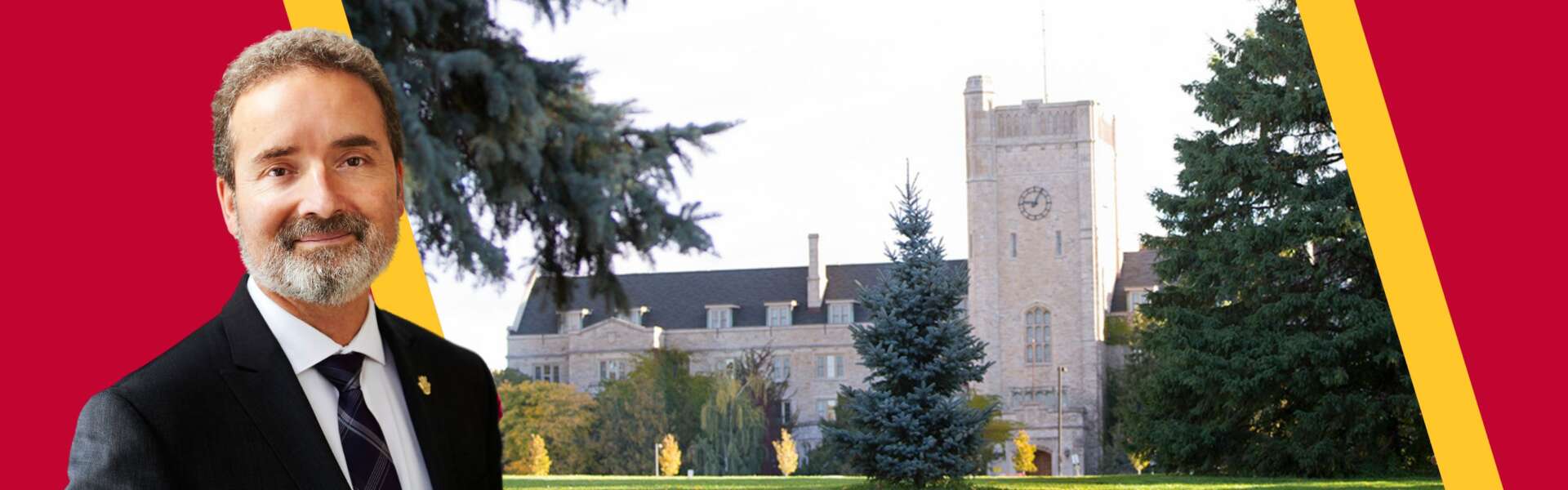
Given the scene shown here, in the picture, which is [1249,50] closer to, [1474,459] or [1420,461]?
[1420,461]

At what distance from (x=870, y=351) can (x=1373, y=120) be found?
13.1 meters

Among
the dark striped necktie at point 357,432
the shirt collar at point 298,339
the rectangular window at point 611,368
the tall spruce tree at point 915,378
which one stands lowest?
the dark striped necktie at point 357,432

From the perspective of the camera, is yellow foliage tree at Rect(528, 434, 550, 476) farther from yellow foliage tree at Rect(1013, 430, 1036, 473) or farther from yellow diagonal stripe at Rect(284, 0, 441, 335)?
yellow diagonal stripe at Rect(284, 0, 441, 335)

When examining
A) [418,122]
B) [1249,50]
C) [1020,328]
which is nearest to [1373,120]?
[418,122]

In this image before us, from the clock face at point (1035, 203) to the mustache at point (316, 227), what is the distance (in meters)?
41.6

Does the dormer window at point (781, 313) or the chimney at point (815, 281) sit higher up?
the chimney at point (815, 281)

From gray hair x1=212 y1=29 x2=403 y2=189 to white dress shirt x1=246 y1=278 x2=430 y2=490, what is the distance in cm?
14

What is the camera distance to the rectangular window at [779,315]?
140ft

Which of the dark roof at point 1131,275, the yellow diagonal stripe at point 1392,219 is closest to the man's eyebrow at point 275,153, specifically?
the yellow diagonal stripe at point 1392,219

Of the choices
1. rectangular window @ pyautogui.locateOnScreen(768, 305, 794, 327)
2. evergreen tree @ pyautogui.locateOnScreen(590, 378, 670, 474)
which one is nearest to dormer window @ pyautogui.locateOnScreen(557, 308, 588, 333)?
rectangular window @ pyautogui.locateOnScreen(768, 305, 794, 327)

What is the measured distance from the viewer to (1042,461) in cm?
3925

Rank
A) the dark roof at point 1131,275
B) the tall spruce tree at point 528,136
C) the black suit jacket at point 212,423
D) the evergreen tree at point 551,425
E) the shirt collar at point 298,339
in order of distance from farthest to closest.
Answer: the dark roof at point 1131,275, the evergreen tree at point 551,425, the tall spruce tree at point 528,136, the shirt collar at point 298,339, the black suit jacket at point 212,423

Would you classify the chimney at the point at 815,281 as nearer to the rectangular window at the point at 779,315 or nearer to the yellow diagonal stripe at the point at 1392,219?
the rectangular window at the point at 779,315

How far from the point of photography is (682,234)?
2.67 m
